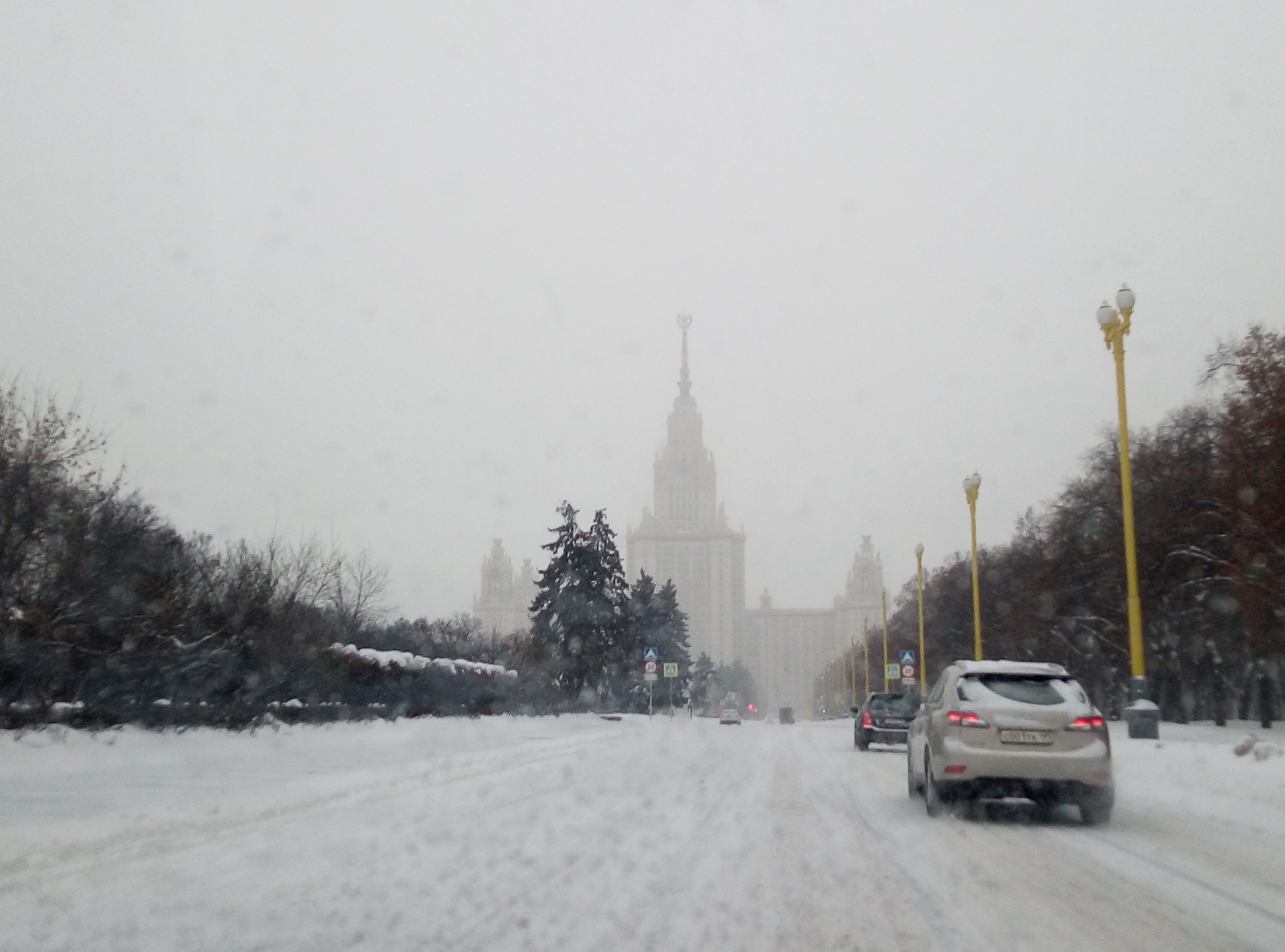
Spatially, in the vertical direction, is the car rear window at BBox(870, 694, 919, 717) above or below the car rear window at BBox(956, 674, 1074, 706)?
below

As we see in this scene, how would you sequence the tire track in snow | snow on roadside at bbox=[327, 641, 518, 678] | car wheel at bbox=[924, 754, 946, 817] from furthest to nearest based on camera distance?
snow on roadside at bbox=[327, 641, 518, 678] < car wheel at bbox=[924, 754, 946, 817] < the tire track in snow

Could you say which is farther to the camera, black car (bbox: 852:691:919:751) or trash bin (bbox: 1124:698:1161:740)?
black car (bbox: 852:691:919:751)

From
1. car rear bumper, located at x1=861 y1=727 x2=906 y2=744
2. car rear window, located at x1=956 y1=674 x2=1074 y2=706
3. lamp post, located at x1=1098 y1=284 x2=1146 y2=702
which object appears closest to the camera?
car rear window, located at x1=956 y1=674 x2=1074 y2=706

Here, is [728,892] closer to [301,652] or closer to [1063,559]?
[301,652]

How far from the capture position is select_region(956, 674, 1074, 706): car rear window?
12.4 m

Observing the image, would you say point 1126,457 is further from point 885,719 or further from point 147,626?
point 147,626

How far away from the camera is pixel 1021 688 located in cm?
1259

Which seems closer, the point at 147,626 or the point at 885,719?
the point at 147,626

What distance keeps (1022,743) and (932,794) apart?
1233 mm

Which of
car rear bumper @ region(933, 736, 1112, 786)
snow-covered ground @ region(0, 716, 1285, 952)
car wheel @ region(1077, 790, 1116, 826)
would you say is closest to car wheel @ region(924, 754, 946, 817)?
snow-covered ground @ region(0, 716, 1285, 952)

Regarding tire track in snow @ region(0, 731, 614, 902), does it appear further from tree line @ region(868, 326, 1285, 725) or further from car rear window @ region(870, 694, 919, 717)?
tree line @ region(868, 326, 1285, 725)

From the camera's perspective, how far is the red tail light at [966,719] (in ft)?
40.2

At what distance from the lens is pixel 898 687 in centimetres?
9262

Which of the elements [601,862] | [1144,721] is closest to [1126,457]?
[1144,721]
